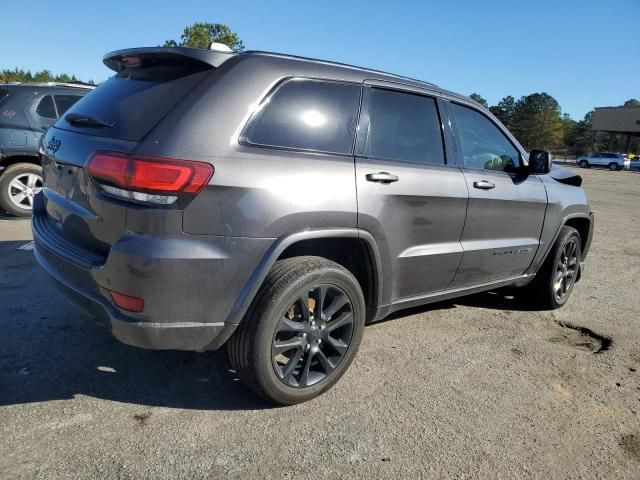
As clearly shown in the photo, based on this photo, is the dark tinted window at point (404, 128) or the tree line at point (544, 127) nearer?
the dark tinted window at point (404, 128)

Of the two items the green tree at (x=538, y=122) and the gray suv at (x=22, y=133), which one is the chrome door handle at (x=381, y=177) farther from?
the green tree at (x=538, y=122)

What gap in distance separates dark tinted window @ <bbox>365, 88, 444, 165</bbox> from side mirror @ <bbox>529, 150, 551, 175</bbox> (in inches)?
43.2

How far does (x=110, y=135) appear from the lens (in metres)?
2.58

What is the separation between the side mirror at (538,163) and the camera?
4.20 m

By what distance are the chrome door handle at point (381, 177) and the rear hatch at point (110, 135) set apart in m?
1.02

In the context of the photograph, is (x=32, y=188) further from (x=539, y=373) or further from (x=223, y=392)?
(x=539, y=373)

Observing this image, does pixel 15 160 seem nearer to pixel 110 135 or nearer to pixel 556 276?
pixel 110 135

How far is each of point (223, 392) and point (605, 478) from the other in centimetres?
199

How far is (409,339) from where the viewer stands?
386 cm

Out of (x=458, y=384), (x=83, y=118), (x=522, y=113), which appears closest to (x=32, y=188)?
(x=83, y=118)

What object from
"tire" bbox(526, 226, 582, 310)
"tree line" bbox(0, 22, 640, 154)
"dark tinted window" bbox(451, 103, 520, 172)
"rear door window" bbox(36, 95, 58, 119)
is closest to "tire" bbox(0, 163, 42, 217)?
"rear door window" bbox(36, 95, 58, 119)

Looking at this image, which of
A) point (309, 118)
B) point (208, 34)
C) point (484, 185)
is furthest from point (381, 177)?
point (208, 34)

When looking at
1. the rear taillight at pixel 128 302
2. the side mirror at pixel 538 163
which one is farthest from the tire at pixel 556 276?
the rear taillight at pixel 128 302

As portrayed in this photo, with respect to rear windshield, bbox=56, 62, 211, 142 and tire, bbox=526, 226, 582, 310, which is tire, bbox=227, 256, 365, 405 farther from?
tire, bbox=526, 226, 582, 310
